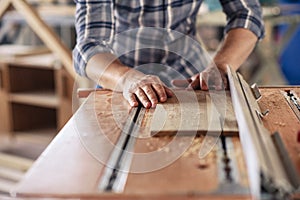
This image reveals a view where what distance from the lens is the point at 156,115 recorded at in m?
0.97

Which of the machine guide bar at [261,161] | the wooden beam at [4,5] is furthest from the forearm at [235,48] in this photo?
the wooden beam at [4,5]

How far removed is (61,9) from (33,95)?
699mm

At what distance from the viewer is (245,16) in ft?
4.78

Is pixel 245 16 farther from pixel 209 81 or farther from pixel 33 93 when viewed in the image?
pixel 33 93

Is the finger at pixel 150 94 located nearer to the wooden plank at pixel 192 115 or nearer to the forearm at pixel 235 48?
the wooden plank at pixel 192 115

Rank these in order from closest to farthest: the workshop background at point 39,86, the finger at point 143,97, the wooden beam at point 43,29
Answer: the finger at point 143,97 < the wooden beam at point 43,29 < the workshop background at point 39,86

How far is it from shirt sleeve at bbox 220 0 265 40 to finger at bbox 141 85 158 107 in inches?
20.4

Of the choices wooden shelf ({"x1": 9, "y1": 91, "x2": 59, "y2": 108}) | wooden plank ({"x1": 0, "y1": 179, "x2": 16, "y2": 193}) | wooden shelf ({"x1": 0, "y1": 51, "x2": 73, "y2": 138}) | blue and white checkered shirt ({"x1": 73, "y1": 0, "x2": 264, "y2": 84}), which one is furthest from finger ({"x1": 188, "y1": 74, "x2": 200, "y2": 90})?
wooden shelf ({"x1": 9, "y1": 91, "x2": 59, "y2": 108})

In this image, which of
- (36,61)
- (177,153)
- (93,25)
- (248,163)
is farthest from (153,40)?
(36,61)

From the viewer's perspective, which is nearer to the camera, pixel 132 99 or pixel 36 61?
pixel 132 99

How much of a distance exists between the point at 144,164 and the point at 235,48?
2.43 ft

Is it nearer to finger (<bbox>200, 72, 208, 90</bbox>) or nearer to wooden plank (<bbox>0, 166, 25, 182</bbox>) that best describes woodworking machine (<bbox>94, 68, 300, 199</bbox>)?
finger (<bbox>200, 72, 208, 90</bbox>)

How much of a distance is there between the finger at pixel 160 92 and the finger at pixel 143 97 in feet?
0.10

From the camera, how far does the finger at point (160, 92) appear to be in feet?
3.42
